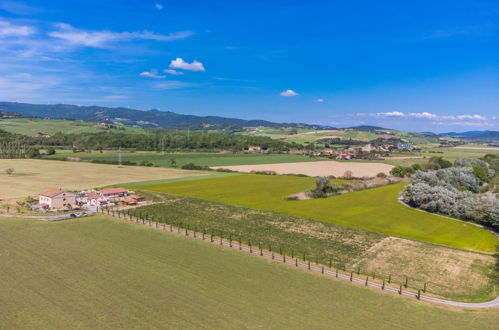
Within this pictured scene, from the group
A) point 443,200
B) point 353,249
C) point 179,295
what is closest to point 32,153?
point 179,295

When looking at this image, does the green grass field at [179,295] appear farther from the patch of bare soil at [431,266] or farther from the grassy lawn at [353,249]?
the patch of bare soil at [431,266]

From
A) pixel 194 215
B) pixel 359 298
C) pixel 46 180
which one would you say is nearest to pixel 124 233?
pixel 194 215

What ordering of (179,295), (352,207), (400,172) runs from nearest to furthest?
1. (179,295)
2. (352,207)
3. (400,172)

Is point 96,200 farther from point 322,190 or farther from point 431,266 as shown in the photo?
point 431,266

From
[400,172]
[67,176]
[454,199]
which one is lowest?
[67,176]

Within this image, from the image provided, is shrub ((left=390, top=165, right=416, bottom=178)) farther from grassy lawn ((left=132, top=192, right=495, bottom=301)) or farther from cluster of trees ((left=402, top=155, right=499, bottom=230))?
grassy lawn ((left=132, top=192, right=495, bottom=301))

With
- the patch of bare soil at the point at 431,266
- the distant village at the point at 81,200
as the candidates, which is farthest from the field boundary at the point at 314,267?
the distant village at the point at 81,200

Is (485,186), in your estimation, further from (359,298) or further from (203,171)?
(203,171)

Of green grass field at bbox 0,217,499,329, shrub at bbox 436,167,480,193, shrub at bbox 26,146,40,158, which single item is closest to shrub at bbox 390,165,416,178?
shrub at bbox 436,167,480,193
